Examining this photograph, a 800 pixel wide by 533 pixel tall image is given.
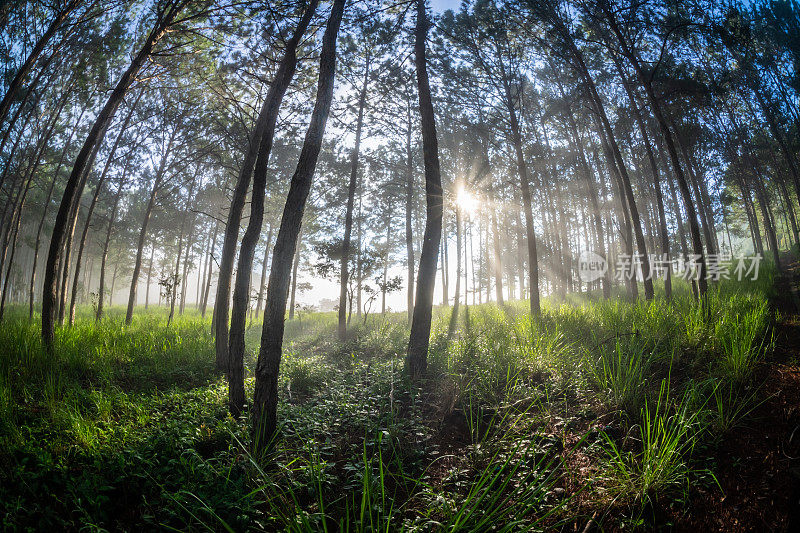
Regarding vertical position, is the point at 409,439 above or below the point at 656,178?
below

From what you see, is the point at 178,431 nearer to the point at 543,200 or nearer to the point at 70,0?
the point at 70,0

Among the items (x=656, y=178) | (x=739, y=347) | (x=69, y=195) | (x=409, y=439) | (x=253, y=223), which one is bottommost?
(x=409, y=439)

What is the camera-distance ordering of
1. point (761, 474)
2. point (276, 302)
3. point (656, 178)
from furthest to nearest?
1. point (656, 178)
2. point (276, 302)
3. point (761, 474)

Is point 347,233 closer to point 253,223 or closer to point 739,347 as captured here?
point 253,223

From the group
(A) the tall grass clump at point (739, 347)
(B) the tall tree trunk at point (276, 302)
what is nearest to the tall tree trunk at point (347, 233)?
(B) the tall tree trunk at point (276, 302)

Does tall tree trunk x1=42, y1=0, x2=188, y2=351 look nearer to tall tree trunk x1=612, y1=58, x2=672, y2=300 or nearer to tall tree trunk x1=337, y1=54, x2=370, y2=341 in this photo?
tall tree trunk x1=337, y1=54, x2=370, y2=341

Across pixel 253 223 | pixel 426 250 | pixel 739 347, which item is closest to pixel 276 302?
pixel 253 223

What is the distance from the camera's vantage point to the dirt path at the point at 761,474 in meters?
1.68

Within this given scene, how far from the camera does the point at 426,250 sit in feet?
18.3

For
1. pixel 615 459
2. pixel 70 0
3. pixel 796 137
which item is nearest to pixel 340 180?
pixel 70 0

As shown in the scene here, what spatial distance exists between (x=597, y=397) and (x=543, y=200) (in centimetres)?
1600

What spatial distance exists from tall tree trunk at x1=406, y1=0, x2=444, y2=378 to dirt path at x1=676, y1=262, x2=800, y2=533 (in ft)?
12.1

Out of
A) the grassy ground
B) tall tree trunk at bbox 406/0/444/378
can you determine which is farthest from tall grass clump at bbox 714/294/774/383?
tall tree trunk at bbox 406/0/444/378

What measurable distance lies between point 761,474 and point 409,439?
2647mm
